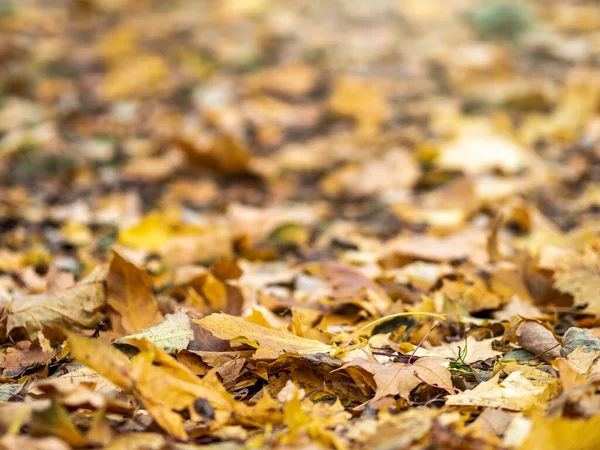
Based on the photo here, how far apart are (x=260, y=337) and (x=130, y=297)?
0.36 meters

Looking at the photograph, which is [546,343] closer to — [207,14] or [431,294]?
[431,294]

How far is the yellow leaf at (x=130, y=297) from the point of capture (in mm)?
1439

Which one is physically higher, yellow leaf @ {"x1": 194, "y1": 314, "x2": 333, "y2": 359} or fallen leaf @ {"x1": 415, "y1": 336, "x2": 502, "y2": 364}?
yellow leaf @ {"x1": 194, "y1": 314, "x2": 333, "y2": 359}

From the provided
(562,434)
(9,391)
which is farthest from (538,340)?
(9,391)

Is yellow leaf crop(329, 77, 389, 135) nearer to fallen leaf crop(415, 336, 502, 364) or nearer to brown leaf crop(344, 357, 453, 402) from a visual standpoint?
fallen leaf crop(415, 336, 502, 364)

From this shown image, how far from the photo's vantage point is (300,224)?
2.46 m

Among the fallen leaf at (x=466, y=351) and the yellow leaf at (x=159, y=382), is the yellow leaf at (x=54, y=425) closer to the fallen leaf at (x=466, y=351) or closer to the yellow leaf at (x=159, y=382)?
the yellow leaf at (x=159, y=382)

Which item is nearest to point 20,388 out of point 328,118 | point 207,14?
point 328,118

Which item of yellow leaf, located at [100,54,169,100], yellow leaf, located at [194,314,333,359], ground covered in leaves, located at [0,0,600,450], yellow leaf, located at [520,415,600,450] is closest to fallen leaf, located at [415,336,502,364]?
ground covered in leaves, located at [0,0,600,450]

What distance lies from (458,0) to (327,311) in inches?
160

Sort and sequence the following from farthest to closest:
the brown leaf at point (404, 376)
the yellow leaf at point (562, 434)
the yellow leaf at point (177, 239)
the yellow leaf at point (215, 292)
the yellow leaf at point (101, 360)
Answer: the yellow leaf at point (177, 239), the yellow leaf at point (215, 292), the brown leaf at point (404, 376), the yellow leaf at point (101, 360), the yellow leaf at point (562, 434)

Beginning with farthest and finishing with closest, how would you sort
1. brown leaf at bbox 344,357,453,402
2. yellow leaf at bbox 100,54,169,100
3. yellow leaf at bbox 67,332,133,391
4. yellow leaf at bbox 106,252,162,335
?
1. yellow leaf at bbox 100,54,169,100
2. yellow leaf at bbox 106,252,162,335
3. brown leaf at bbox 344,357,453,402
4. yellow leaf at bbox 67,332,133,391

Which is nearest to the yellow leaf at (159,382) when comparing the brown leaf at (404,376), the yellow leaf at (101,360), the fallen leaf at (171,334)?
the yellow leaf at (101,360)

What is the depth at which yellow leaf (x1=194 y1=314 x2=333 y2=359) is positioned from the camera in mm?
1231
